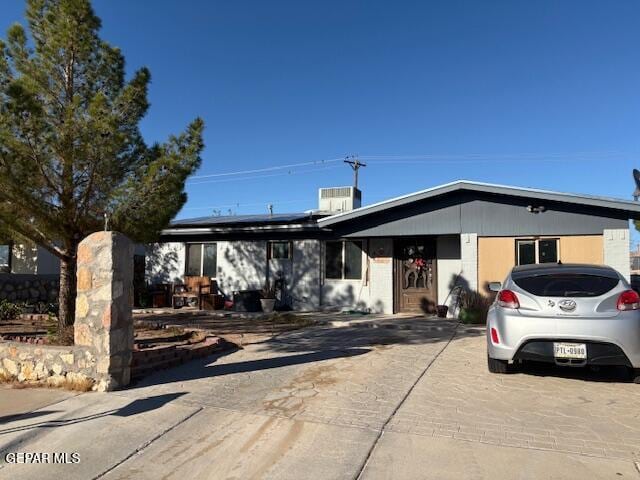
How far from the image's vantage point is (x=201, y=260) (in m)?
16.6

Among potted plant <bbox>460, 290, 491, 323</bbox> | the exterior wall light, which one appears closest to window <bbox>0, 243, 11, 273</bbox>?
potted plant <bbox>460, 290, 491, 323</bbox>

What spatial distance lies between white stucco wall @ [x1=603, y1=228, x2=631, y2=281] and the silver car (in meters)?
6.15

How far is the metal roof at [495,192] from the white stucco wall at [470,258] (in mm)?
1275

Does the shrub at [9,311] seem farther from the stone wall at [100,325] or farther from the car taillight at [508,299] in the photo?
the car taillight at [508,299]

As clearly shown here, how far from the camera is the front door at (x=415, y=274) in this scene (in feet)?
44.1

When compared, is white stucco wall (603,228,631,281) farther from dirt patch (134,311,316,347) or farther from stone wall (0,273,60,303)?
stone wall (0,273,60,303)

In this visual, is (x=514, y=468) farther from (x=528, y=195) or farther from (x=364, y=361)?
(x=528, y=195)

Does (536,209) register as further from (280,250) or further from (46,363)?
(46,363)

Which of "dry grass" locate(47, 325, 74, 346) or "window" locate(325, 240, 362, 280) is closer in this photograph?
"dry grass" locate(47, 325, 74, 346)

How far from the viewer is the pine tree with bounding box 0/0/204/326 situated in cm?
696

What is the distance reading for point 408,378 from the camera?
242 inches

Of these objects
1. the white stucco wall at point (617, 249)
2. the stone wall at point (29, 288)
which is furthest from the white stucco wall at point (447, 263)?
the stone wall at point (29, 288)

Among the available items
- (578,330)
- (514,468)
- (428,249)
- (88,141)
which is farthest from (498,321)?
(428,249)

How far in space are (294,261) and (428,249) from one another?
4.15 m
